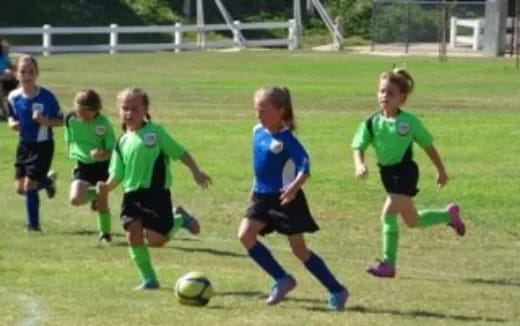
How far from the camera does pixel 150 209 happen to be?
39.2ft

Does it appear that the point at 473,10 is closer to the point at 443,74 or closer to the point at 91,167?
the point at 443,74

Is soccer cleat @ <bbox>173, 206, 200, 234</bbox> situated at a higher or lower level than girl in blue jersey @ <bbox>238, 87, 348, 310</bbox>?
lower

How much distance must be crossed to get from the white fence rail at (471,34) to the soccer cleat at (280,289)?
153ft

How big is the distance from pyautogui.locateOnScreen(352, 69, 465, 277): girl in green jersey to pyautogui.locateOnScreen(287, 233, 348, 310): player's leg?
1479mm

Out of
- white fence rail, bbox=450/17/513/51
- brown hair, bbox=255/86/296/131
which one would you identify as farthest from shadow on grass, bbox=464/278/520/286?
white fence rail, bbox=450/17/513/51

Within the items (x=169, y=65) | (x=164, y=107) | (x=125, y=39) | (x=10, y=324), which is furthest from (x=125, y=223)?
(x=125, y=39)

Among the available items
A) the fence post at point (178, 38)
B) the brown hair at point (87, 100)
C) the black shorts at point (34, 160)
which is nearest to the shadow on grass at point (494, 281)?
the brown hair at point (87, 100)

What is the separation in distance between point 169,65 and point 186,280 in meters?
38.4

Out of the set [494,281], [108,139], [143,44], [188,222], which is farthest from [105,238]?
[143,44]

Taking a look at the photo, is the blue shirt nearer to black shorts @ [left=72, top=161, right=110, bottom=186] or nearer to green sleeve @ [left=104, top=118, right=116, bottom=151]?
black shorts @ [left=72, top=161, right=110, bottom=186]

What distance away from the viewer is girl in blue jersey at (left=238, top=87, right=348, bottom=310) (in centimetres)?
1093

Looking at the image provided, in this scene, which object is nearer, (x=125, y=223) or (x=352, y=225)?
(x=125, y=223)

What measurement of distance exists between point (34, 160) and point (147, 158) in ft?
14.5

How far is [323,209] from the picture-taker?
1791cm
